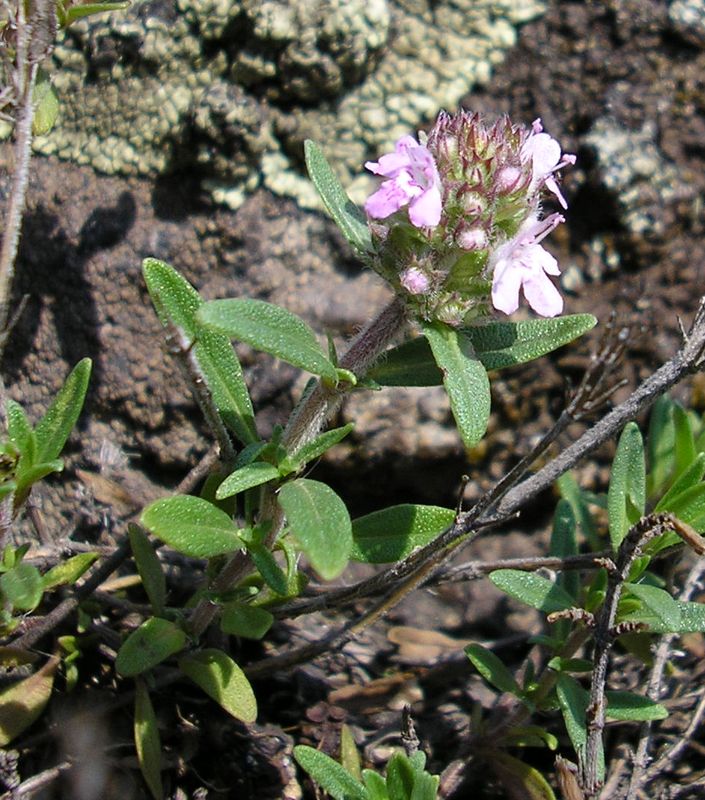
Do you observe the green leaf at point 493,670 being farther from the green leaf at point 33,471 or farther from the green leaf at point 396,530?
the green leaf at point 33,471

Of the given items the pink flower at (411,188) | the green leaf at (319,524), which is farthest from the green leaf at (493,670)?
the pink flower at (411,188)

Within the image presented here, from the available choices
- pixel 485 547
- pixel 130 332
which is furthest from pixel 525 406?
pixel 130 332

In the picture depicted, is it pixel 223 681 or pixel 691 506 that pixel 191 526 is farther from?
pixel 691 506

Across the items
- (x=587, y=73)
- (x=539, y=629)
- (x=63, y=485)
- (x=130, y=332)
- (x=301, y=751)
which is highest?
(x=587, y=73)

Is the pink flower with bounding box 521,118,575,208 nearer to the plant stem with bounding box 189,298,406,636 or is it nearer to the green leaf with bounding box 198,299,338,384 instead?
the plant stem with bounding box 189,298,406,636

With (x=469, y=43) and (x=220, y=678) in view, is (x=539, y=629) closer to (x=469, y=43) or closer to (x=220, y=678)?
(x=220, y=678)

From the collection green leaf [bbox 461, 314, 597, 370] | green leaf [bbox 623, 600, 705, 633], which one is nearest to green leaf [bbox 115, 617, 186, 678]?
green leaf [bbox 461, 314, 597, 370]
